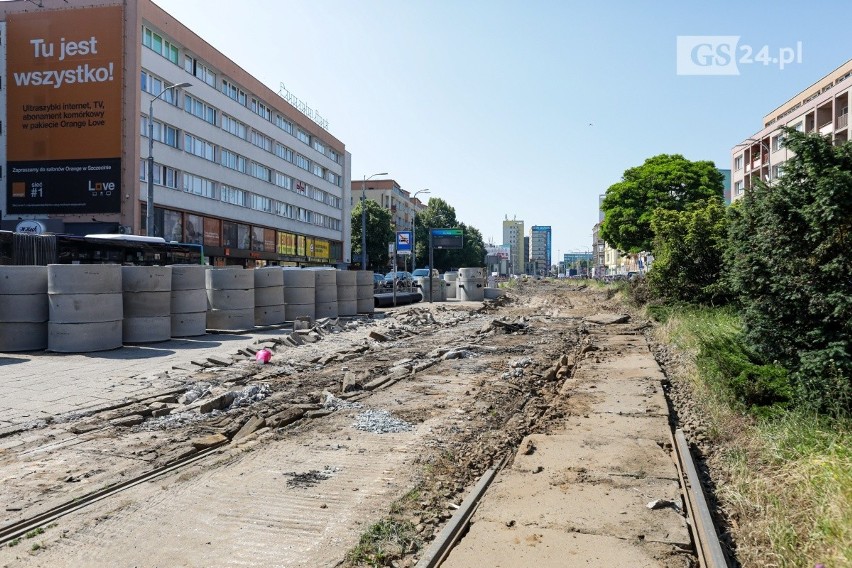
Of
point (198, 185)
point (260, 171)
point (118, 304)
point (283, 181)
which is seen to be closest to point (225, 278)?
point (118, 304)

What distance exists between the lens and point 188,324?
50.5 feet

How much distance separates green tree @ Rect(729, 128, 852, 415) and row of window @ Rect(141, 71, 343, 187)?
36.1m

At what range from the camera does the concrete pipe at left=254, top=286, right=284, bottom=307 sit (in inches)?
736

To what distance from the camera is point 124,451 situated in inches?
243

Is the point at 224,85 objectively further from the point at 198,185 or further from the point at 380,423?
the point at 380,423

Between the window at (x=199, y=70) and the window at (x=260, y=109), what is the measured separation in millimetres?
6118

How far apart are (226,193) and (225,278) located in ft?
100

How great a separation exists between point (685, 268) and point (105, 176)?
101ft

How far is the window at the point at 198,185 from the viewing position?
130 feet

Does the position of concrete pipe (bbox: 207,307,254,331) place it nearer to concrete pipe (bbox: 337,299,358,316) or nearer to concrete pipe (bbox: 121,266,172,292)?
concrete pipe (bbox: 121,266,172,292)

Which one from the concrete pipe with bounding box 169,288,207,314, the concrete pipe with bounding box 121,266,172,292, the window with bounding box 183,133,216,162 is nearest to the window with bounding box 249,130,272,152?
the window with bounding box 183,133,216,162

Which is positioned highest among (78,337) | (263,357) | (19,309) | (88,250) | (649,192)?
(649,192)

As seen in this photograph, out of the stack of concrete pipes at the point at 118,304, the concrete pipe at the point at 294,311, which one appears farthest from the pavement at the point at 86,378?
the concrete pipe at the point at 294,311

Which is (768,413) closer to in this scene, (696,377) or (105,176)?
(696,377)
